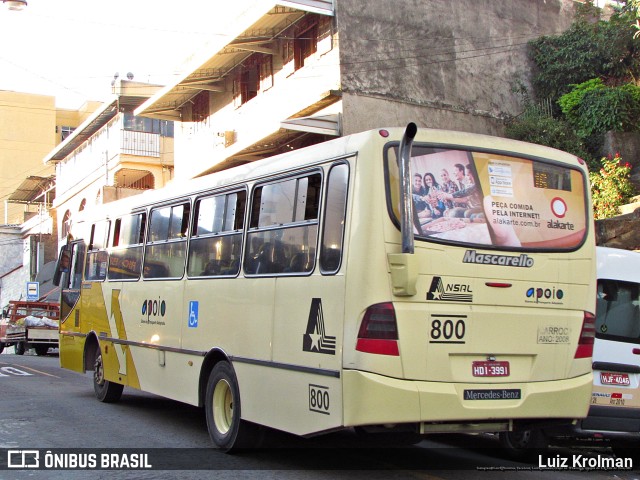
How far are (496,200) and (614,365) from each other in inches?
100

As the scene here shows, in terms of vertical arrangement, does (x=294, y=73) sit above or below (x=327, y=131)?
above

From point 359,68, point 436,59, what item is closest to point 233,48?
point 359,68

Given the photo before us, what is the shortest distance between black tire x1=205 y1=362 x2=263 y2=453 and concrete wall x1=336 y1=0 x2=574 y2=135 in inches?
463

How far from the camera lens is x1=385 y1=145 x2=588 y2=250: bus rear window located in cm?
646

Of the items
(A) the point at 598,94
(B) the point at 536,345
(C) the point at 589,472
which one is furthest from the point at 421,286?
(A) the point at 598,94

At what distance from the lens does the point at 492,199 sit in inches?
266

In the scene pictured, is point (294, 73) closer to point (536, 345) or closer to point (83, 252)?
point (83, 252)

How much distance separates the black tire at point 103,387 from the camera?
1197 cm

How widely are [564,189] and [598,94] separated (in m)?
15.7

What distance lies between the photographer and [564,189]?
23.6 ft

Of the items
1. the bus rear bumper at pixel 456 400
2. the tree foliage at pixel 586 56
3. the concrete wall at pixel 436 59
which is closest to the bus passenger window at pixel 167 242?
the bus rear bumper at pixel 456 400

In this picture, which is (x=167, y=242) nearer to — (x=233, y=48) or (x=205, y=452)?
(x=205, y=452)

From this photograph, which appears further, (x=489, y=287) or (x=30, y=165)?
(x=30, y=165)

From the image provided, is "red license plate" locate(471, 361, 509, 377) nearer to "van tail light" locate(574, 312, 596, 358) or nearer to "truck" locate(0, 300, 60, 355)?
"van tail light" locate(574, 312, 596, 358)
